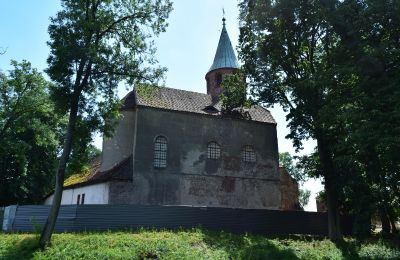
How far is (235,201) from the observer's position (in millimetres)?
28922

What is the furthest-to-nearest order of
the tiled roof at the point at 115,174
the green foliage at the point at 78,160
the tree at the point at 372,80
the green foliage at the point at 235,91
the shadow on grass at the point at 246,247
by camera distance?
the green foliage at the point at 235,91
the tiled roof at the point at 115,174
the green foliage at the point at 78,160
the shadow on grass at the point at 246,247
the tree at the point at 372,80

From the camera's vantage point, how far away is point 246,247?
18.7m

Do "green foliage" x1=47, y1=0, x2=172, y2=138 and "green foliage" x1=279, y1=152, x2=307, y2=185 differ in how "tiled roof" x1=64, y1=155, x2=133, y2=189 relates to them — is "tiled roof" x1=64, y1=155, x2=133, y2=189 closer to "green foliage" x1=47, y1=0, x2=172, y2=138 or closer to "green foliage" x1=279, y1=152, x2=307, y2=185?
"green foliage" x1=47, y1=0, x2=172, y2=138

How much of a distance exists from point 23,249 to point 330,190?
17.7 m

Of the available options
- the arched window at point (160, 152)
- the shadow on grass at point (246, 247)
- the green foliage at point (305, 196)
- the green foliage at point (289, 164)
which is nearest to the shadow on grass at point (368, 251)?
the shadow on grass at point (246, 247)

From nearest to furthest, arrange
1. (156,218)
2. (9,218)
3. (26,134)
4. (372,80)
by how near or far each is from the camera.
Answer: (372,80), (156,218), (9,218), (26,134)

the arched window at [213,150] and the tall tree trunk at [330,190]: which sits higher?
the arched window at [213,150]

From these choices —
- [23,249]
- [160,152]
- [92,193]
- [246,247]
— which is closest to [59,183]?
[23,249]

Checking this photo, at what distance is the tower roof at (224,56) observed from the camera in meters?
37.5

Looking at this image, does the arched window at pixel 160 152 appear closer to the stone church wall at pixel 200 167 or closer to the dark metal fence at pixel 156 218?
the stone church wall at pixel 200 167

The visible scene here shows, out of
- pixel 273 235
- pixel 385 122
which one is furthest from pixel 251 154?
pixel 385 122

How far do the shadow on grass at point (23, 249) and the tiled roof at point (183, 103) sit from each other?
502 inches

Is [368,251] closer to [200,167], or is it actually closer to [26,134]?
[200,167]

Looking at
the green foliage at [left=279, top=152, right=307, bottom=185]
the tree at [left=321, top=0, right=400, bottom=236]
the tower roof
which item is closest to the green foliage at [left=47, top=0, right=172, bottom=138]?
the tree at [left=321, top=0, right=400, bottom=236]
